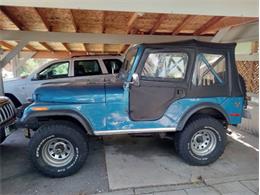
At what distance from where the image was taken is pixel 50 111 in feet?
11.6

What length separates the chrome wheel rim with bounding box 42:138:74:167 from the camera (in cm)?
361

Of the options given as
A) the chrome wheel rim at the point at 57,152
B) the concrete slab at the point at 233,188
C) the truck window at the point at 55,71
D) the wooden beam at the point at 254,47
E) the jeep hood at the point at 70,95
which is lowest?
the concrete slab at the point at 233,188

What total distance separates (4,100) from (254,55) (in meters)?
5.74

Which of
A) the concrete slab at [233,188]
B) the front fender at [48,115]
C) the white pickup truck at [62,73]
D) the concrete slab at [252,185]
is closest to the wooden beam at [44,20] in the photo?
the white pickup truck at [62,73]

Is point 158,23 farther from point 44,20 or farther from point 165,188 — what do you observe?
point 165,188

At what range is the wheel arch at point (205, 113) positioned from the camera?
3822 millimetres

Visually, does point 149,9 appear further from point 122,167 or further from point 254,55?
point 254,55

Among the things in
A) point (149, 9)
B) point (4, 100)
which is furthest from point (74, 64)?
point (149, 9)

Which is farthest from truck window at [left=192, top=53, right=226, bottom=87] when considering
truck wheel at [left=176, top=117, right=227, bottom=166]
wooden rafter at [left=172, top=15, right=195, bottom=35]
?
wooden rafter at [left=172, top=15, right=195, bottom=35]

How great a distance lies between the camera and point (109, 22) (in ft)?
21.4

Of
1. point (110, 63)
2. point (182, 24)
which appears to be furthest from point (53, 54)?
point (182, 24)

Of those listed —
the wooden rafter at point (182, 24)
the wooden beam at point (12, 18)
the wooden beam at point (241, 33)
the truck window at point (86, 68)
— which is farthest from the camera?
the truck window at point (86, 68)

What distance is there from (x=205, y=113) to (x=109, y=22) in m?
3.77

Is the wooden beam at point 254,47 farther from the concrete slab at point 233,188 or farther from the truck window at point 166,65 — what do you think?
the concrete slab at point 233,188
